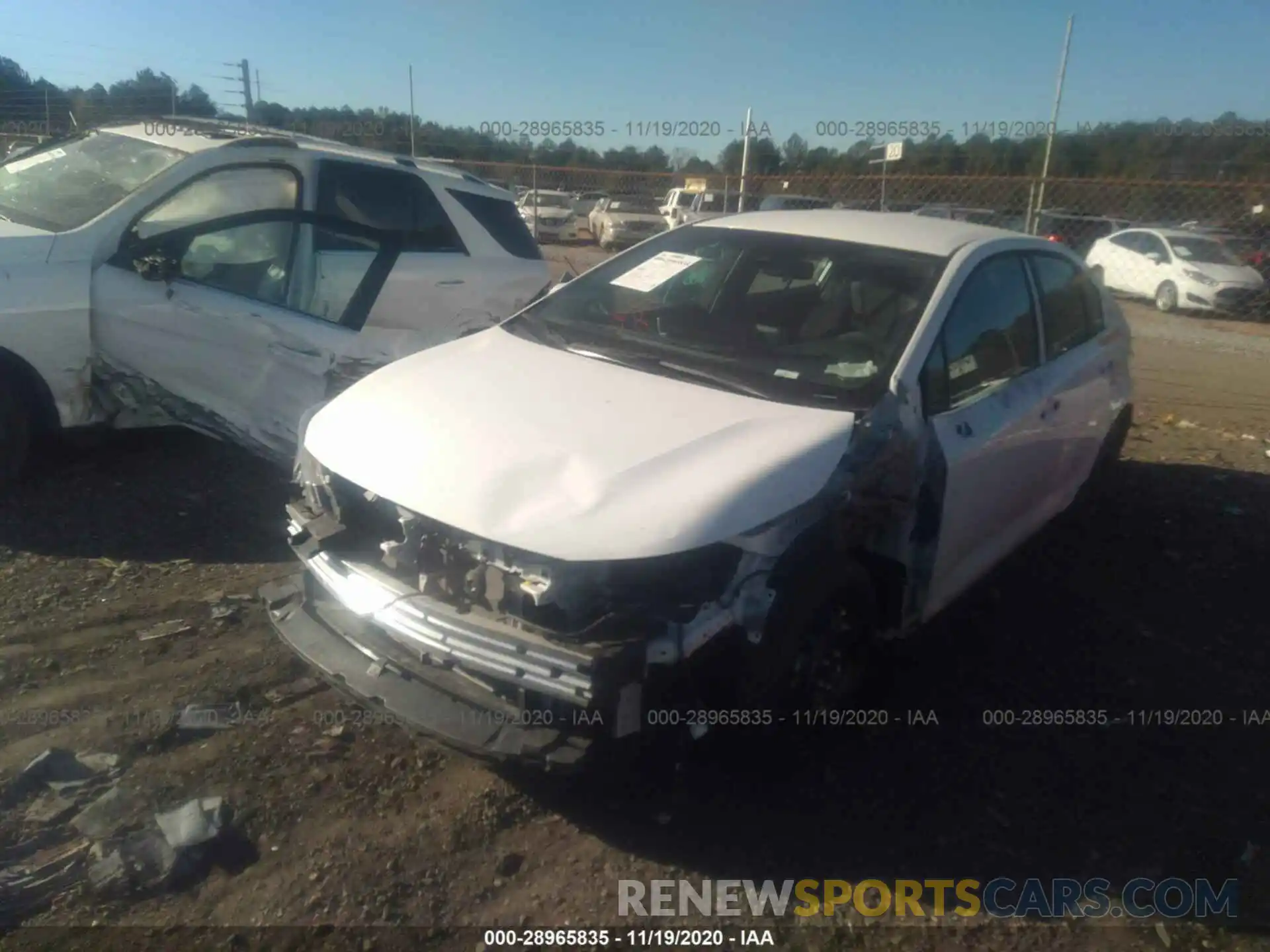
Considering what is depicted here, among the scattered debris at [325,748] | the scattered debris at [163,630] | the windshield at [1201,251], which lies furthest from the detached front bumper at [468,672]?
the windshield at [1201,251]

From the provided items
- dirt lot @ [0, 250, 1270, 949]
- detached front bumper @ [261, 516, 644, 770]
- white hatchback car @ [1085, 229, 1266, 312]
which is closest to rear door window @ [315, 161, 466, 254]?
dirt lot @ [0, 250, 1270, 949]

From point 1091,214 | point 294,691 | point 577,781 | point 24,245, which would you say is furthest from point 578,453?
point 1091,214

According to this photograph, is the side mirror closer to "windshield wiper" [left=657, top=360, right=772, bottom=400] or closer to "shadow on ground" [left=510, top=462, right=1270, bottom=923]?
"windshield wiper" [left=657, top=360, right=772, bottom=400]

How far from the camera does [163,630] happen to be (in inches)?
156

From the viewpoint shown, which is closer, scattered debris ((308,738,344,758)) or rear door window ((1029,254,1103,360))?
scattered debris ((308,738,344,758))

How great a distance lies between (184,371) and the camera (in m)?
4.88

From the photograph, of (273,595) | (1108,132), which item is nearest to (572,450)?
(273,595)

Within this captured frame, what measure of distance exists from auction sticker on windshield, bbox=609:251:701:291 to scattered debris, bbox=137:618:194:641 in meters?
2.30

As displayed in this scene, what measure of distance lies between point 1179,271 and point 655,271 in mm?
15786

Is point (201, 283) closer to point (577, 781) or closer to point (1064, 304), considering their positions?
point (577, 781)

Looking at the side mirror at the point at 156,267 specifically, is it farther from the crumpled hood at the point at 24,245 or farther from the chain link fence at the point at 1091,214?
the chain link fence at the point at 1091,214

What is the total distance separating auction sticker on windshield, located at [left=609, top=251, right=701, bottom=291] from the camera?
4.27 m

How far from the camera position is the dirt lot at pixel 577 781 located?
9.02 ft

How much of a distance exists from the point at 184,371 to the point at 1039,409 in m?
4.02
